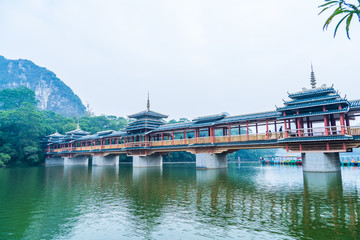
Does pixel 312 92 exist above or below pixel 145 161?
above

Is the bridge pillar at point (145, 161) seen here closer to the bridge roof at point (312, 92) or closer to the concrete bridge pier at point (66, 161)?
the concrete bridge pier at point (66, 161)

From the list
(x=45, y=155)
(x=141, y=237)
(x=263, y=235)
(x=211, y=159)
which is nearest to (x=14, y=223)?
(x=141, y=237)

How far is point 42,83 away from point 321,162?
167 m

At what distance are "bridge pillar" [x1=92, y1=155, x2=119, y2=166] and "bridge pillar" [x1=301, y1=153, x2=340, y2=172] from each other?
122 feet

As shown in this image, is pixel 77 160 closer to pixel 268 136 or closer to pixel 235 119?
pixel 235 119

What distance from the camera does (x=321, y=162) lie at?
22.6 m

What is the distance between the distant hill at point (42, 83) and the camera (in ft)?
483

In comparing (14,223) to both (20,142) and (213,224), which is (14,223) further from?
(20,142)

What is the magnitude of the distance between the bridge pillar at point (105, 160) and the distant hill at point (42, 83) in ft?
373

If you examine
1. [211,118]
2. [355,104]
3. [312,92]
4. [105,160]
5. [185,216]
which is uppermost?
[312,92]

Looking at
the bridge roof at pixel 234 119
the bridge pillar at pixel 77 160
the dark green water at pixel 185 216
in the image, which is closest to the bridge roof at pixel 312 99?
→ the bridge roof at pixel 234 119

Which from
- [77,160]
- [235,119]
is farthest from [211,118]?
[77,160]

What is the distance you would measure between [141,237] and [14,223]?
16.9 ft

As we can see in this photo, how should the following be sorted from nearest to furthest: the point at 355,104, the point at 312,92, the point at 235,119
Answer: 1. the point at 355,104
2. the point at 312,92
3. the point at 235,119
